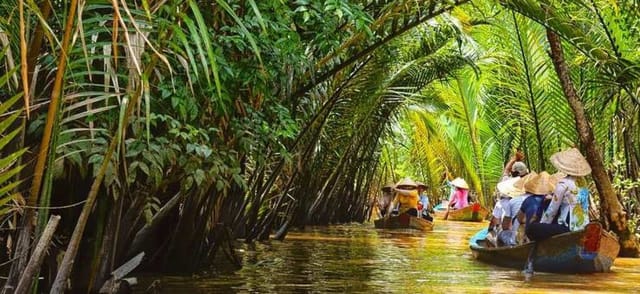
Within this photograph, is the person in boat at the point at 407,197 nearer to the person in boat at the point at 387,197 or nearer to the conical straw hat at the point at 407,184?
the conical straw hat at the point at 407,184

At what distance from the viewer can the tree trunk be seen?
12.4 meters

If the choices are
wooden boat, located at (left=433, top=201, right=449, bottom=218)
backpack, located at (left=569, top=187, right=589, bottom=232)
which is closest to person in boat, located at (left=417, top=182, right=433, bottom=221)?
wooden boat, located at (left=433, top=201, right=449, bottom=218)

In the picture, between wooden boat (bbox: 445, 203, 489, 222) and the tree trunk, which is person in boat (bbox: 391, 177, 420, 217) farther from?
the tree trunk

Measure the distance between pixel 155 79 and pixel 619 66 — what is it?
20.0ft

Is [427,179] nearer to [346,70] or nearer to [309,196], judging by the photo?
[309,196]

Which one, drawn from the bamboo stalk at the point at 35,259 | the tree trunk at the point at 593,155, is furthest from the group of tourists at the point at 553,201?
the bamboo stalk at the point at 35,259

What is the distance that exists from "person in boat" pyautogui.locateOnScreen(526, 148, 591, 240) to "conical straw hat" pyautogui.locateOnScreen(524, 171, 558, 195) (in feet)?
0.44

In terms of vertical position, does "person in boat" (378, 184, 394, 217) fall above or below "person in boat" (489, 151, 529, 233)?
above

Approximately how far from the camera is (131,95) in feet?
14.9

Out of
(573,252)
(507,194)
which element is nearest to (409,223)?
(507,194)

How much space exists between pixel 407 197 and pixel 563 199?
12.4 m

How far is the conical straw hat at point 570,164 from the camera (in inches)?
412

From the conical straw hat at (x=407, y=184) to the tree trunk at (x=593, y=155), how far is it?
968 cm

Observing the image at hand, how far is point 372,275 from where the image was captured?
10195 millimetres
